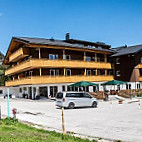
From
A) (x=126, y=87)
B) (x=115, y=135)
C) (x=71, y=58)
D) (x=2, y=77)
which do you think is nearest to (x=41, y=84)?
(x=71, y=58)

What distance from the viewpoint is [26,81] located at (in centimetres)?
3362

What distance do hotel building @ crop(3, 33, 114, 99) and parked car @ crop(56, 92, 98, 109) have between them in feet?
38.4

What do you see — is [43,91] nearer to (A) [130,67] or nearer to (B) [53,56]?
(B) [53,56]

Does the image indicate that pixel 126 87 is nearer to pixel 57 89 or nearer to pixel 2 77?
pixel 57 89

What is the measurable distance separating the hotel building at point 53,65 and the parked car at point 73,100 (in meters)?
11.7

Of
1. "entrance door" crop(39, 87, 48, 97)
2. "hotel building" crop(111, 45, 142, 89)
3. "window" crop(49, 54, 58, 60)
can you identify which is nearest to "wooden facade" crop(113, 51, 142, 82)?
"hotel building" crop(111, 45, 142, 89)

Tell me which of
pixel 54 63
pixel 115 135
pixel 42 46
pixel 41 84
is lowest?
pixel 115 135

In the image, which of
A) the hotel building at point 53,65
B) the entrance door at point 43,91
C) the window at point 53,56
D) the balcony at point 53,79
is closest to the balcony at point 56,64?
the hotel building at point 53,65

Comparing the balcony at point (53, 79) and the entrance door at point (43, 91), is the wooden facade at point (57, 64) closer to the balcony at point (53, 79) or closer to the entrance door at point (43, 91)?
the balcony at point (53, 79)

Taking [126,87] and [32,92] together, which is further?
[126,87]

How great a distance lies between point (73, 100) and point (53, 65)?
13596 millimetres

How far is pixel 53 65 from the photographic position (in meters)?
33.7

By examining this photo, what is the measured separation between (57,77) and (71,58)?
631 centimetres

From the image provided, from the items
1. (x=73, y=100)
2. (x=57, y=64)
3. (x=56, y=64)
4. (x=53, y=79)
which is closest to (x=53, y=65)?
(x=56, y=64)
